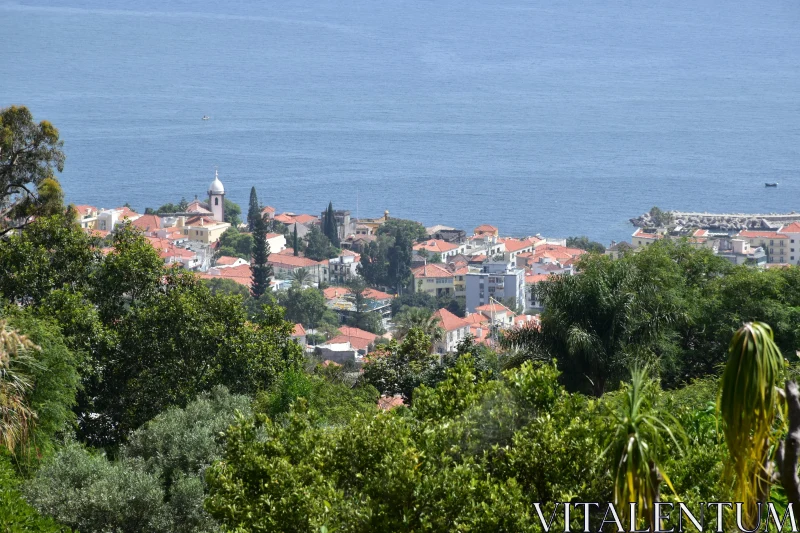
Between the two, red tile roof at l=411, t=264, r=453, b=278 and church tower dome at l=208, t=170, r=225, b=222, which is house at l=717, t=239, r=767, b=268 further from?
church tower dome at l=208, t=170, r=225, b=222

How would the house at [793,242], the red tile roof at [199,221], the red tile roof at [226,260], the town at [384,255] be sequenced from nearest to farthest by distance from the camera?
the town at [384,255] < the red tile roof at [226,260] < the house at [793,242] < the red tile roof at [199,221]

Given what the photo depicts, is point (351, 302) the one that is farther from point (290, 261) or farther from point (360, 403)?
point (360, 403)

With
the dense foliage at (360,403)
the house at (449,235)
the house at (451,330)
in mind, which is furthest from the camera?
the house at (449,235)

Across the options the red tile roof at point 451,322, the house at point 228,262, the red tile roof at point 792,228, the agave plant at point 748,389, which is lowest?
the red tile roof at point 451,322

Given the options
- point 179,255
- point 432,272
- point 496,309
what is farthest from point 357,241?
point 496,309

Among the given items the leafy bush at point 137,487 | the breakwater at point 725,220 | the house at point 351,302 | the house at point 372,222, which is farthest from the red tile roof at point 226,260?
the leafy bush at point 137,487

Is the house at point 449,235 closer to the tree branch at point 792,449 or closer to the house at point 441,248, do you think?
the house at point 441,248

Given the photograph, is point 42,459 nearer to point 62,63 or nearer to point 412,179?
point 412,179
